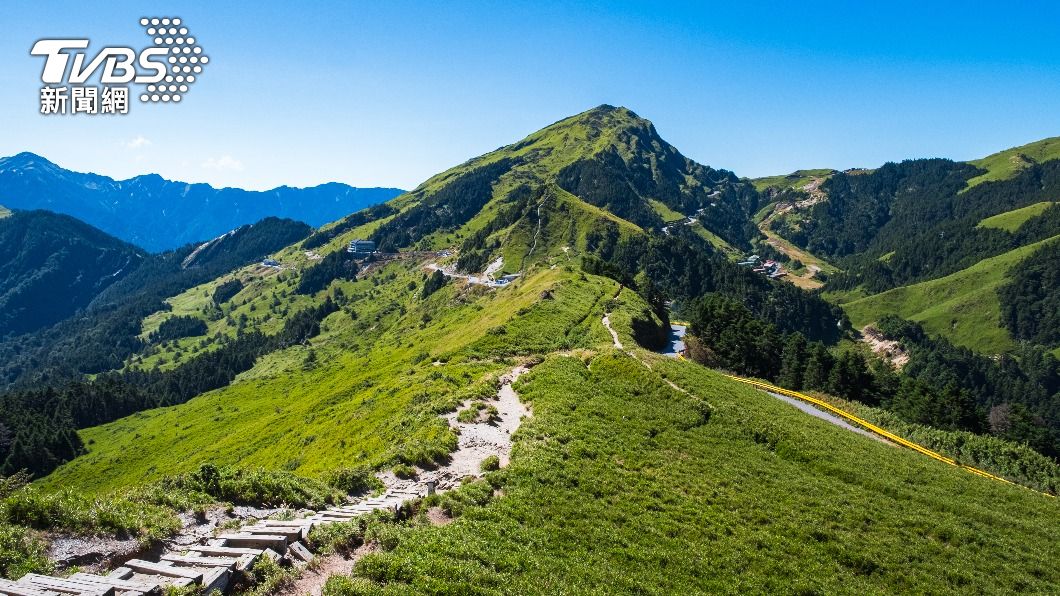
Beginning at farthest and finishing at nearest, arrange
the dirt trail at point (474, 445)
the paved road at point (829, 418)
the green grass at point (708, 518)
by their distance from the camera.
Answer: the paved road at point (829, 418) < the dirt trail at point (474, 445) < the green grass at point (708, 518)

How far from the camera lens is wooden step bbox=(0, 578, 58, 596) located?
43.2 feet

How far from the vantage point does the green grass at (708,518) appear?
20.8 meters

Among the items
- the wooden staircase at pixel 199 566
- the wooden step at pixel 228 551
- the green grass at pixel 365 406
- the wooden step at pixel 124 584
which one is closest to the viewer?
the wooden staircase at pixel 199 566

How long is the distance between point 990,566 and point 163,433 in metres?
196

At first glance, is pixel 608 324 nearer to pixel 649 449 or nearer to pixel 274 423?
pixel 649 449

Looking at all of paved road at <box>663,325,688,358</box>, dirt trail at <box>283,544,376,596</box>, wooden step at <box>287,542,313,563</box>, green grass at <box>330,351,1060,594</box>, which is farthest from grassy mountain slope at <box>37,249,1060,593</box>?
paved road at <box>663,325,688,358</box>

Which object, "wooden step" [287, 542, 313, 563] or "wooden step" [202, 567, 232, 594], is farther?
"wooden step" [287, 542, 313, 563]

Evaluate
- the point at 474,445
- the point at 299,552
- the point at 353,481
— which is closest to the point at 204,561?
the point at 299,552

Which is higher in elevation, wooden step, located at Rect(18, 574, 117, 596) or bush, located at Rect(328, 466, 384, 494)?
wooden step, located at Rect(18, 574, 117, 596)

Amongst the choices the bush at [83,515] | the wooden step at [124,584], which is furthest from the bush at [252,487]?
the wooden step at [124,584]

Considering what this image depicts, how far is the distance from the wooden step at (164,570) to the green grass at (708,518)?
401 centimetres

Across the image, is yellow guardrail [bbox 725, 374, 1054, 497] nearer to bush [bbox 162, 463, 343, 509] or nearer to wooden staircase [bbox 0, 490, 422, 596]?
bush [bbox 162, 463, 343, 509]

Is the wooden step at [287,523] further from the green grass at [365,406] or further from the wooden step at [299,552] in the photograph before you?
the green grass at [365,406]

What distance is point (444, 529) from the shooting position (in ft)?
71.9
